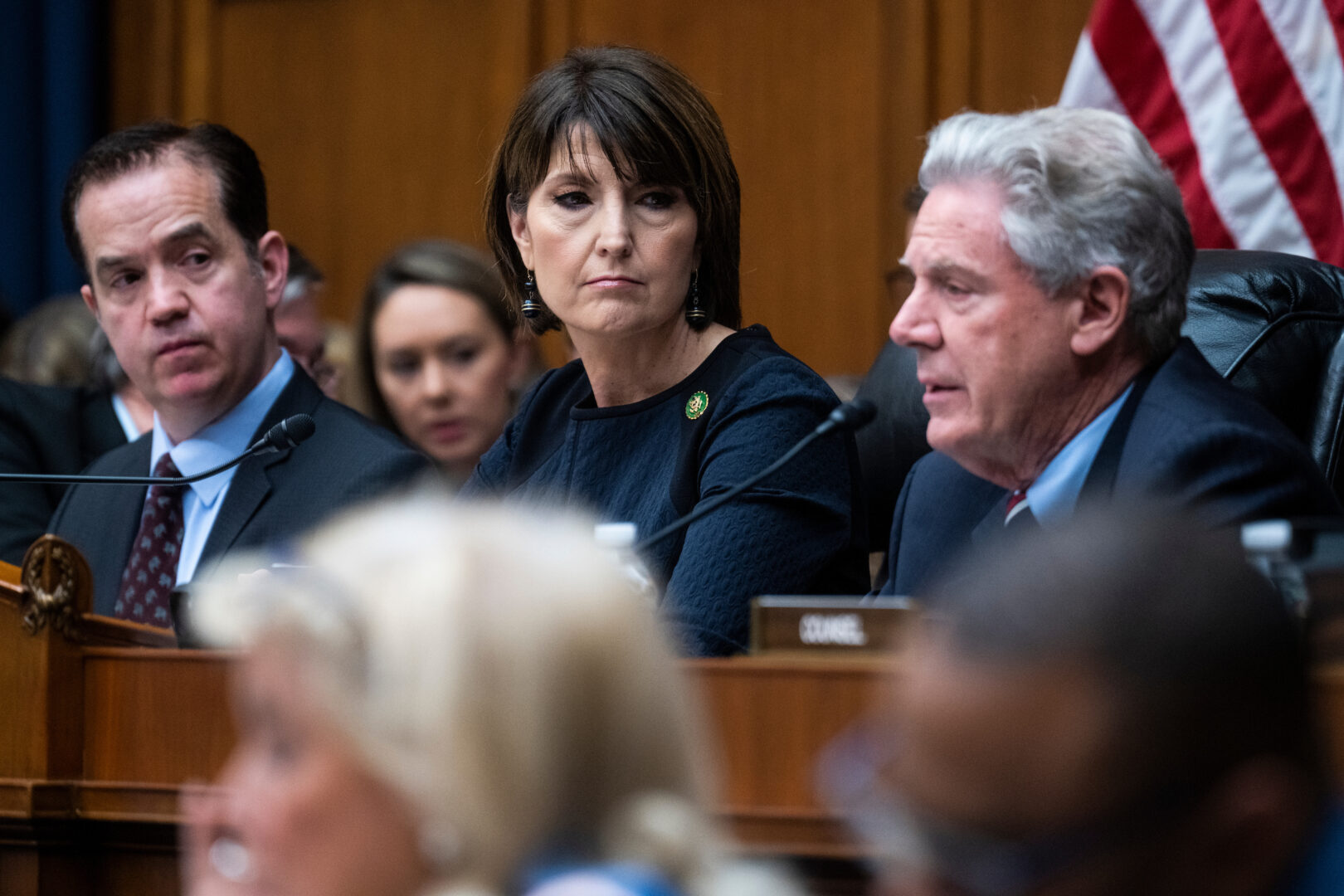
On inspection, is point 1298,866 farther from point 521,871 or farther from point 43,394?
point 43,394

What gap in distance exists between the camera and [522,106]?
2.64 m

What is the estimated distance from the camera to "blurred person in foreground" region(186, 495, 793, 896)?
0.84 metres

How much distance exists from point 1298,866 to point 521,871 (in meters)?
0.37

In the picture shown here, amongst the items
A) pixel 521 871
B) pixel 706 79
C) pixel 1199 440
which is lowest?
pixel 521 871

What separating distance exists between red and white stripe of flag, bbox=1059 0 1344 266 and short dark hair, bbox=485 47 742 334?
1.32 metres

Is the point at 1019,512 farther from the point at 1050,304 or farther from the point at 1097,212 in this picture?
the point at 1097,212

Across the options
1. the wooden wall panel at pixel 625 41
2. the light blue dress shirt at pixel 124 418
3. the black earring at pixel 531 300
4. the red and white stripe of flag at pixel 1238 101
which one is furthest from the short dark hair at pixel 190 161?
the red and white stripe of flag at pixel 1238 101

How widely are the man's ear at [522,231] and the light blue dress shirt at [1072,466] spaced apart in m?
0.98

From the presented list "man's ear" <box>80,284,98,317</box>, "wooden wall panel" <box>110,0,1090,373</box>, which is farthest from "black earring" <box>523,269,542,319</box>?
"wooden wall panel" <box>110,0,1090,373</box>

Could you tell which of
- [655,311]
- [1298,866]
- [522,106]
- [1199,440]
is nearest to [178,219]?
[522,106]

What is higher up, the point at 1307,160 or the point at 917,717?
the point at 1307,160

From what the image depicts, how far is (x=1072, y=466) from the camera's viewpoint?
6.87 ft

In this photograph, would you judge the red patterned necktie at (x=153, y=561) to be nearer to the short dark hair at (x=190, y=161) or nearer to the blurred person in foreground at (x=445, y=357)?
the short dark hair at (x=190, y=161)

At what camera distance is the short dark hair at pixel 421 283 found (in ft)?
14.0
